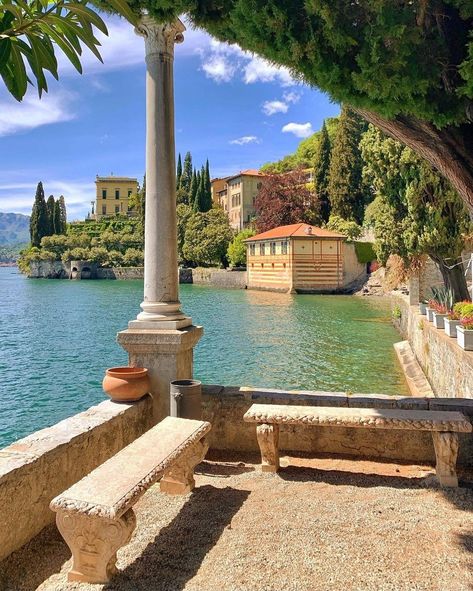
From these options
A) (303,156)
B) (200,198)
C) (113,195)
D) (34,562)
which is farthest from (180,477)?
(113,195)

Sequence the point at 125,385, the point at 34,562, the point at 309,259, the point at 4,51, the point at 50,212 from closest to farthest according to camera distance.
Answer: the point at 4,51
the point at 34,562
the point at 125,385
the point at 309,259
the point at 50,212

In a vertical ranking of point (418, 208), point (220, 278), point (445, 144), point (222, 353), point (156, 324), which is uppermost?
point (418, 208)

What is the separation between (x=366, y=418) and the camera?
3844 mm

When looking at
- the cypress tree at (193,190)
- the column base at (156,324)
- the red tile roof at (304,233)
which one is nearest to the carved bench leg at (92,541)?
the column base at (156,324)

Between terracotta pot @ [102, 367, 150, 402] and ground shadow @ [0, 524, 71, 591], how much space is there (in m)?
1.44

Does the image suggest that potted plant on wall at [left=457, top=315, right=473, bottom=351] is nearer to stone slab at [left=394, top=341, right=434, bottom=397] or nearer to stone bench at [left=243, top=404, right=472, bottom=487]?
stone slab at [left=394, top=341, right=434, bottom=397]

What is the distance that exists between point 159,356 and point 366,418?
6.70ft

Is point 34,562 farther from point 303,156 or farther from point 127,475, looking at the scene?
point 303,156

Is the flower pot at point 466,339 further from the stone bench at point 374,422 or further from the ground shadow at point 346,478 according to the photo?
the ground shadow at point 346,478

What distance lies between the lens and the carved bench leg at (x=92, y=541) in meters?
2.42

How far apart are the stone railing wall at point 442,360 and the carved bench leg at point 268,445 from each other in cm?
386

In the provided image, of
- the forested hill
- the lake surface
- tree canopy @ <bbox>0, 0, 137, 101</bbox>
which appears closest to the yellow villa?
the forested hill

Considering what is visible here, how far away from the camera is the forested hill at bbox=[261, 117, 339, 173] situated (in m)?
72.2

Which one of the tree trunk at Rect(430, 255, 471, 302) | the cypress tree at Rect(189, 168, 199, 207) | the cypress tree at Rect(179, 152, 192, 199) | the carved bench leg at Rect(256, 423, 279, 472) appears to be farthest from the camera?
the cypress tree at Rect(179, 152, 192, 199)
